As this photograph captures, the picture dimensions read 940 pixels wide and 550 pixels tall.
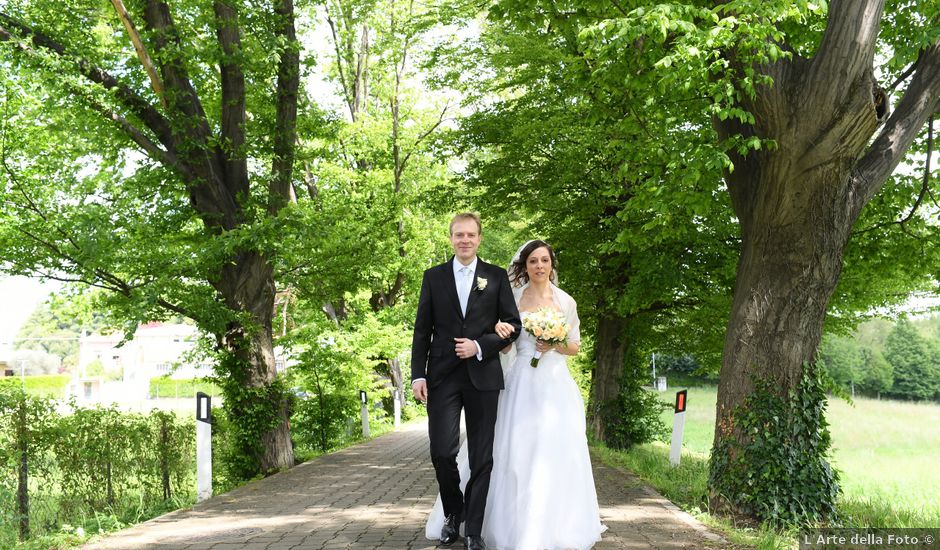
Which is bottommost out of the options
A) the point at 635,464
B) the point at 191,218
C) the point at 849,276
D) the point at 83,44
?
the point at 635,464

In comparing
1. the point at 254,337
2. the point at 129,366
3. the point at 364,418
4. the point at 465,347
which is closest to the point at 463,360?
the point at 465,347

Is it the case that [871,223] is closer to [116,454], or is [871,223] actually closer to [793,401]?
[793,401]

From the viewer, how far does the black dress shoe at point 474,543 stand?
5750 millimetres

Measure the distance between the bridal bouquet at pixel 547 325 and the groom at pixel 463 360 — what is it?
10.1 inches

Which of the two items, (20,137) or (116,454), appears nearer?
(116,454)

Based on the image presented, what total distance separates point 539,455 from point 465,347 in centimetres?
110

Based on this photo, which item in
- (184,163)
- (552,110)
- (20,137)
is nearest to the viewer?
(184,163)

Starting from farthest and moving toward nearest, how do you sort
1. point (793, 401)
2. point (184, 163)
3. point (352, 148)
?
point (352, 148), point (184, 163), point (793, 401)

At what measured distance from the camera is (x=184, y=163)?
14.3m

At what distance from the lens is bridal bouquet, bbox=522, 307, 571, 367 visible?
629 centimetres

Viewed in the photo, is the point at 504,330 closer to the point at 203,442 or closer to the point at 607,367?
the point at 203,442

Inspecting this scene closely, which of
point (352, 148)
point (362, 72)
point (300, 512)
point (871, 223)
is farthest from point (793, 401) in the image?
point (362, 72)

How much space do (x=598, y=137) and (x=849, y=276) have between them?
16.9ft

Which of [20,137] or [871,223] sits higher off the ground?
[20,137]
